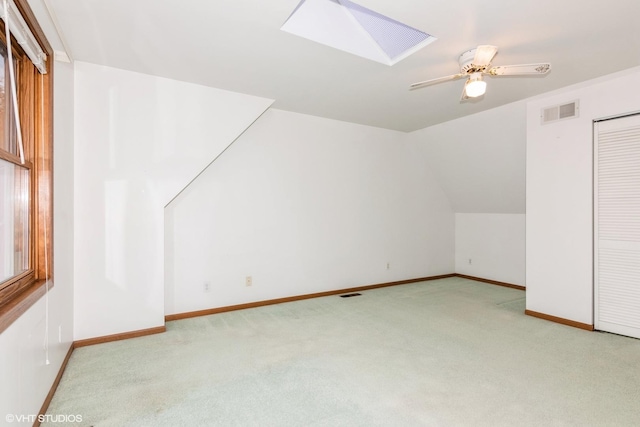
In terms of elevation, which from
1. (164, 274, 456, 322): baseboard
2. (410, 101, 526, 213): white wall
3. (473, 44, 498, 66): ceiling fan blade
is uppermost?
(473, 44, 498, 66): ceiling fan blade

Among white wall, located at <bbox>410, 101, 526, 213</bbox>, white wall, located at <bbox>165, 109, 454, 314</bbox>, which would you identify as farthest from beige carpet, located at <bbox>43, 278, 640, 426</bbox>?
white wall, located at <bbox>410, 101, 526, 213</bbox>

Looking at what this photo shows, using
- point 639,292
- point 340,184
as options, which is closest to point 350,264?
point 340,184

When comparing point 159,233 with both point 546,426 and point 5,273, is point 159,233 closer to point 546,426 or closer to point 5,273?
point 5,273

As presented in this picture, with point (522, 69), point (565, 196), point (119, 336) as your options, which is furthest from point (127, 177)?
point (565, 196)

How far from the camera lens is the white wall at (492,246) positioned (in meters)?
5.03

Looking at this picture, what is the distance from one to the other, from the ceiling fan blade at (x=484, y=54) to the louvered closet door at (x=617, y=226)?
5.92 ft

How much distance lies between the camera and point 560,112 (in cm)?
346

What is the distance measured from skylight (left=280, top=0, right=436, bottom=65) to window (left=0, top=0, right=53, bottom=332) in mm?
1591

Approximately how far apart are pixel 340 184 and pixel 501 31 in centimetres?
275

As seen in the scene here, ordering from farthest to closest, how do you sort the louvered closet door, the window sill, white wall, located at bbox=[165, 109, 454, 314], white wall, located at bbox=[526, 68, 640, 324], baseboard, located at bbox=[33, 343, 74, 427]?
1. white wall, located at bbox=[165, 109, 454, 314]
2. white wall, located at bbox=[526, 68, 640, 324]
3. the louvered closet door
4. baseboard, located at bbox=[33, 343, 74, 427]
5. the window sill

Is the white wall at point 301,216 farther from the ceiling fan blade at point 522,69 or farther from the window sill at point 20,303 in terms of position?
the ceiling fan blade at point 522,69

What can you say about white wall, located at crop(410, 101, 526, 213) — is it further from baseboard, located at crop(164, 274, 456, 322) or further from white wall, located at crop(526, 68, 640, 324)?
baseboard, located at crop(164, 274, 456, 322)

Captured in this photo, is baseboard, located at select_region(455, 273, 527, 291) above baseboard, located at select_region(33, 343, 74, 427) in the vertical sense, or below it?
below

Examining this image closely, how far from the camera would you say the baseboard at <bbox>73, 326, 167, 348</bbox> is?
281cm
